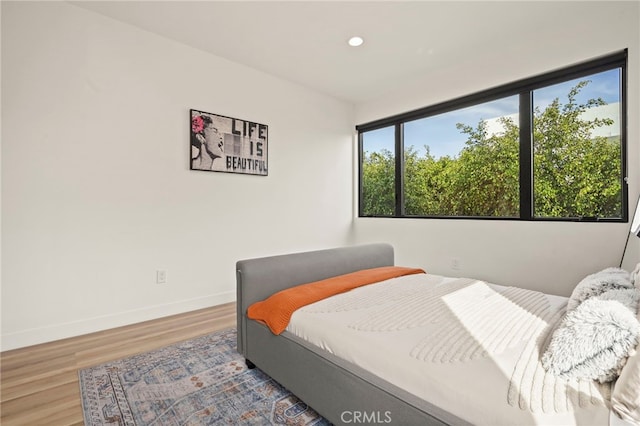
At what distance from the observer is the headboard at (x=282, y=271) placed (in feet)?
6.18

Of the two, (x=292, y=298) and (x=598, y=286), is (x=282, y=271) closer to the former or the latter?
(x=292, y=298)

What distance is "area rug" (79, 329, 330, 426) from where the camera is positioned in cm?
148

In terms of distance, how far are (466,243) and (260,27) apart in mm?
3016

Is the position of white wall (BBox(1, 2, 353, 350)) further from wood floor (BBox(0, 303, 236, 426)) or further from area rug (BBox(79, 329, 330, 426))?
area rug (BBox(79, 329, 330, 426))

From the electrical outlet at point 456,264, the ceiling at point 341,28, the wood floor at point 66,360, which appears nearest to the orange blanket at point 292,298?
the wood floor at point 66,360

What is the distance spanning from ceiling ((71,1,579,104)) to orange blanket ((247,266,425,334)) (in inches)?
83.9

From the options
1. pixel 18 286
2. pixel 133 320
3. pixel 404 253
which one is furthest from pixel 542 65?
pixel 18 286

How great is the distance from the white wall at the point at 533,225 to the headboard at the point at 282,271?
160 cm

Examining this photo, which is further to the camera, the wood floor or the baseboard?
the baseboard

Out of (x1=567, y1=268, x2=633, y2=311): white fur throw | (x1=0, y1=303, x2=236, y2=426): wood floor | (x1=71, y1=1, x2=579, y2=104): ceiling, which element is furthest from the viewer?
(x1=71, y1=1, x2=579, y2=104): ceiling

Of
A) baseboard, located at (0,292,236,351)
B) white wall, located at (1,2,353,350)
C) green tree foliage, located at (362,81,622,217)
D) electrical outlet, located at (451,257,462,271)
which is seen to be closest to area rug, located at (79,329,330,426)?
baseboard, located at (0,292,236,351)

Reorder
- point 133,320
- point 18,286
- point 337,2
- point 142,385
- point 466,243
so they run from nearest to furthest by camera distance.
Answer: point 142,385
point 18,286
point 337,2
point 133,320
point 466,243

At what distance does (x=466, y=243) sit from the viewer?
349 cm

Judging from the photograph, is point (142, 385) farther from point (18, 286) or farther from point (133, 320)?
point (18, 286)
